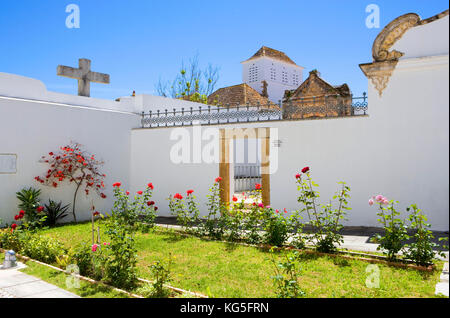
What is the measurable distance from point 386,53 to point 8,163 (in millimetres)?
9306

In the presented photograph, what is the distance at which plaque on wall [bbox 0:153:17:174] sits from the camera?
8211 mm

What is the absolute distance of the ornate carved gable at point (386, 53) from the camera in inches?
289

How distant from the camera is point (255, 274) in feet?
16.1

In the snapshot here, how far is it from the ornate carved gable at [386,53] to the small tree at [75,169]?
7641 mm

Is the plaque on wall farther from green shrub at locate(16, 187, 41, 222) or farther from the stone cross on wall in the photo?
the stone cross on wall

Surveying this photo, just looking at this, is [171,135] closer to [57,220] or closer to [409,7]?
[57,220]

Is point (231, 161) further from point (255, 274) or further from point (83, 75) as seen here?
point (83, 75)

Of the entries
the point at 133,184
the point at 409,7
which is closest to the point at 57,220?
the point at 133,184

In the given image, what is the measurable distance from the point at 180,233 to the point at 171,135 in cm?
354

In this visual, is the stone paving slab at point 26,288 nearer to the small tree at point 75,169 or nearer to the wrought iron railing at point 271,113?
the small tree at point 75,169

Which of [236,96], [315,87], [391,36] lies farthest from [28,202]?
[236,96]

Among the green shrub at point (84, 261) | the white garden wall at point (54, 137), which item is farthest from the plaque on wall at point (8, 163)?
the green shrub at point (84, 261)

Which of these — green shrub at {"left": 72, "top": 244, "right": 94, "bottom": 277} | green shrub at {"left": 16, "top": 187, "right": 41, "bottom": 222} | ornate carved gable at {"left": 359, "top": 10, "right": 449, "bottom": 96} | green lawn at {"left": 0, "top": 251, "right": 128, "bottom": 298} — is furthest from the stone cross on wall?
ornate carved gable at {"left": 359, "top": 10, "right": 449, "bottom": 96}
